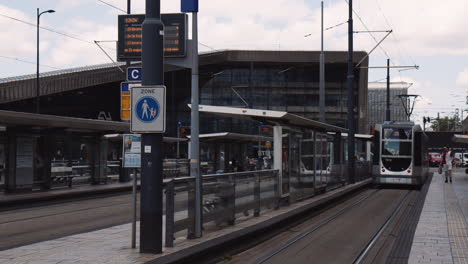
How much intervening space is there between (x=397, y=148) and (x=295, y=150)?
536 inches

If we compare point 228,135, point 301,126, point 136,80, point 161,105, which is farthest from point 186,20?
point 228,135

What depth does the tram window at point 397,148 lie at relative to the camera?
102 ft

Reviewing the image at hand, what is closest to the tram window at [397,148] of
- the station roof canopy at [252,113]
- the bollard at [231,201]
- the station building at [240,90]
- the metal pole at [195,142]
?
the station roof canopy at [252,113]

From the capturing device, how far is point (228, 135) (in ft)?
109

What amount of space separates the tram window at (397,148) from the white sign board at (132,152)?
23.2m

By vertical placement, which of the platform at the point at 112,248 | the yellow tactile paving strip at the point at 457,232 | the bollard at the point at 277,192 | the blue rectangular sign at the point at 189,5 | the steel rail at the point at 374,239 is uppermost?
the blue rectangular sign at the point at 189,5

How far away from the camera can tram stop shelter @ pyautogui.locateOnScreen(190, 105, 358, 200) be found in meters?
15.3

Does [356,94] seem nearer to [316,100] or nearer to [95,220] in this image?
[316,100]

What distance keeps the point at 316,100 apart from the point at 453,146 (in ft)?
97.2

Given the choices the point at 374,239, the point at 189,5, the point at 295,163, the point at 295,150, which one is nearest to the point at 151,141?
the point at 189,5

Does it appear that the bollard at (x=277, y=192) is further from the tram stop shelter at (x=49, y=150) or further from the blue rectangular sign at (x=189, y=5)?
the tram stop shelter at (x=49, y=150)

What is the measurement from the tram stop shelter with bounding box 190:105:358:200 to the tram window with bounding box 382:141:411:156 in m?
5.49

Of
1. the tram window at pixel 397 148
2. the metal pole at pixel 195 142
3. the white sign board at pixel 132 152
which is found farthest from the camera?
the tram window at pixel 397 148

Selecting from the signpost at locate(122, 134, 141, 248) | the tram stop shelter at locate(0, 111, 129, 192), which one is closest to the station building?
the tram stop shelter at locate(0, 111, 129, 192)
